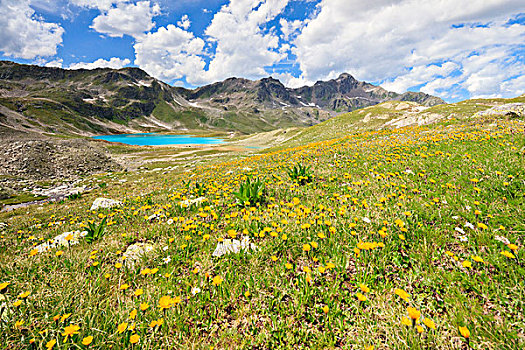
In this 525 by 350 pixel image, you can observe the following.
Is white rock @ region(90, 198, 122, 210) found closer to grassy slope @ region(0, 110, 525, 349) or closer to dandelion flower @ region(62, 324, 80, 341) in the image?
grassy slope @ region(0, 110, 525, 349)

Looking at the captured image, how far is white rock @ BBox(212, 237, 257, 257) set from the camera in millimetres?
4305

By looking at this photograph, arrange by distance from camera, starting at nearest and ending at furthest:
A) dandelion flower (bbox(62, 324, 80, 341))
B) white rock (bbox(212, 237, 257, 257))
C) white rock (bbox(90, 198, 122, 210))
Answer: dandelion flower (bbox(62, 324, 80, 341)) → white rock (bbox(212, 237, 257, 257)) → white rock (bbox(90, 198, 122, 210))

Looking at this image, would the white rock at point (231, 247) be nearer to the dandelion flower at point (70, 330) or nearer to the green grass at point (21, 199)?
the dandelion flower at point (70, 330)

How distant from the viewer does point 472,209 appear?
4723 mm

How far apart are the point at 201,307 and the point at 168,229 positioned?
10.1 ft

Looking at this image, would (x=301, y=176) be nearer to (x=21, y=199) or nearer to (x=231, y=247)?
(x=231, y=247)

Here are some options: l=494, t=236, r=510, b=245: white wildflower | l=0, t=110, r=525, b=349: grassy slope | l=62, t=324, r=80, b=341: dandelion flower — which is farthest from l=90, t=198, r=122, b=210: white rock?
l=494, t=236, r=510, b=245: white wildflower

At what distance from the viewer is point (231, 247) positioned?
14.4 ft

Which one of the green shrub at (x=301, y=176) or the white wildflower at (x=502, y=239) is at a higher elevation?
the green shrub at (x=301, y=176)

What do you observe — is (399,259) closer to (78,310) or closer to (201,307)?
(201,307)

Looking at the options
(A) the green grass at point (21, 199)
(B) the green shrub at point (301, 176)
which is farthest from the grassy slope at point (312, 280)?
(A) the green grass at point (21, 199)

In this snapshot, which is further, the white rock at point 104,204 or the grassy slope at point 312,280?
the white rock at point 104,204

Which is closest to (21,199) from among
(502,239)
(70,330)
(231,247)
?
(70,330)

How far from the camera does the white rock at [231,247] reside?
14.1 ft
